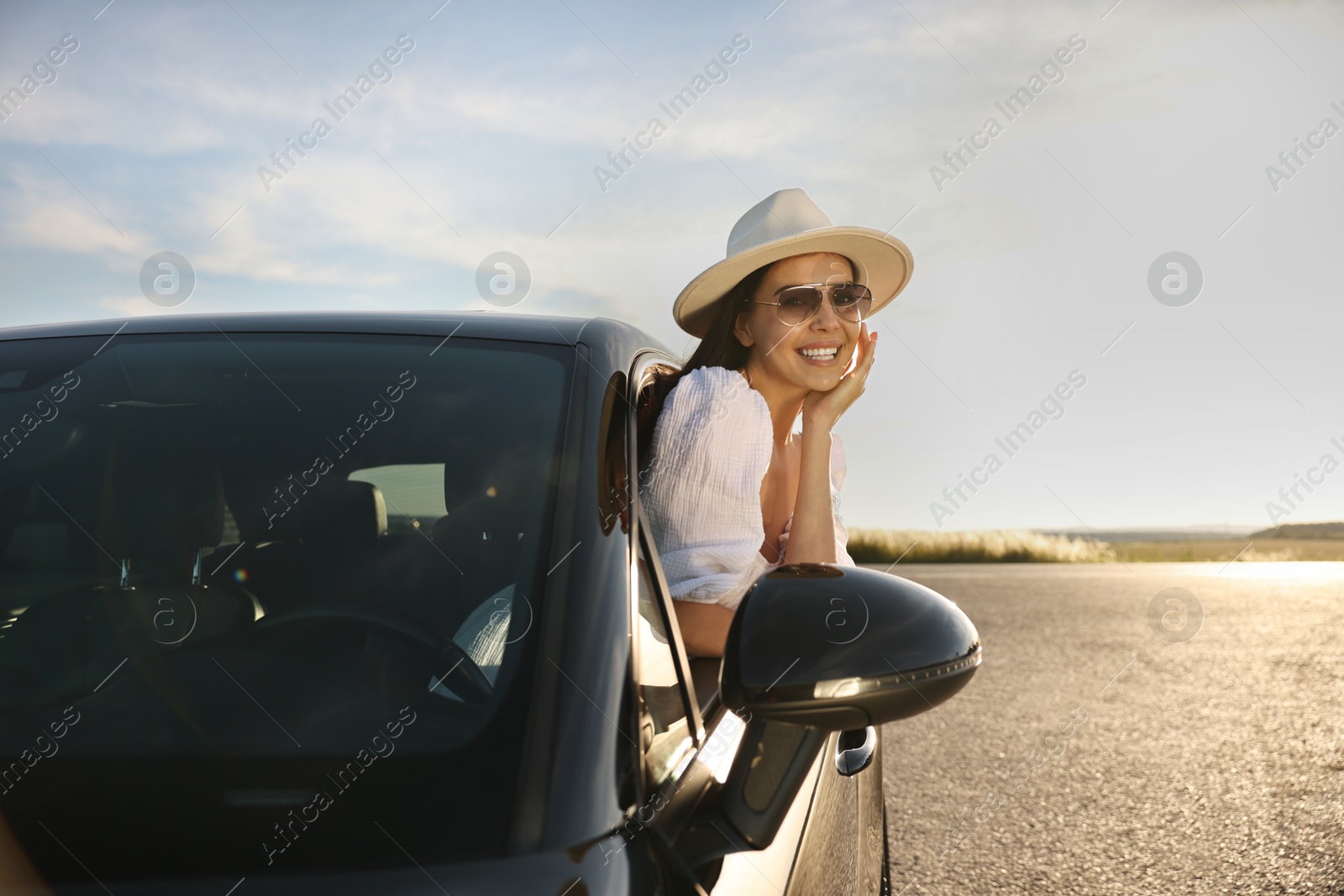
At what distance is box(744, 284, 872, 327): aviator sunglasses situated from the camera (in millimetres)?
2703

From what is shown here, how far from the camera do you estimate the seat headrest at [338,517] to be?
1.41 meters

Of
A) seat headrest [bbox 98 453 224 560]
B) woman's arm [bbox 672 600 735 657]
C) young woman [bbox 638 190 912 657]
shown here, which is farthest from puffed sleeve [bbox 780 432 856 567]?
seat headrest [bbox 98 453 224 560]

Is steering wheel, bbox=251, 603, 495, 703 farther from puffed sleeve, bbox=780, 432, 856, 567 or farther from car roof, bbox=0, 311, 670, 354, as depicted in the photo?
puffed sleeve, bbox=780, 432, 856, 567

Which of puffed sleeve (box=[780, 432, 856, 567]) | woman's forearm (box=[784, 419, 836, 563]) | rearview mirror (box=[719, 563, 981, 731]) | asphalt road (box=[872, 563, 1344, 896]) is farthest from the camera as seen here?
asphalt road (box=[872, 563, 1344, 896])

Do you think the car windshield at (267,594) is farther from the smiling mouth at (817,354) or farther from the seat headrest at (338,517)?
the smiling mouth at (817,354)

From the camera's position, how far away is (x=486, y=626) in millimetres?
1242

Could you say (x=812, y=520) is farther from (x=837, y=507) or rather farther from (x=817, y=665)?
(x=817, y=665)

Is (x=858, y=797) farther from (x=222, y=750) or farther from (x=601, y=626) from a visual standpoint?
(x=222, y=750)

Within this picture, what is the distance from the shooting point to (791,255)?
110 inches

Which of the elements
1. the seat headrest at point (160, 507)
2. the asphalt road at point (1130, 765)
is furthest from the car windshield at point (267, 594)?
the asphalt road at point (1130, 765)

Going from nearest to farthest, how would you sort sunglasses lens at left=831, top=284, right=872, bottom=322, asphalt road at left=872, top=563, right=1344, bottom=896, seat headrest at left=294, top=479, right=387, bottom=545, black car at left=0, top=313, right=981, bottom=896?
black car at left=0, top=313, right=981, bottom=896
seat headrest at left=294, top=479, right=387, bottom=545
sunglasses lens at left=831, top=284, right=872, bottom=322
asphalt road at left=872, top=563, right=1344, bottom=896

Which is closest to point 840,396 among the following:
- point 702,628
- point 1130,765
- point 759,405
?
point 759,405

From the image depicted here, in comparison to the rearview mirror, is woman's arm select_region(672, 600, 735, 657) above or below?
above

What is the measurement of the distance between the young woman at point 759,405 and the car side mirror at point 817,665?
46 centimetres
